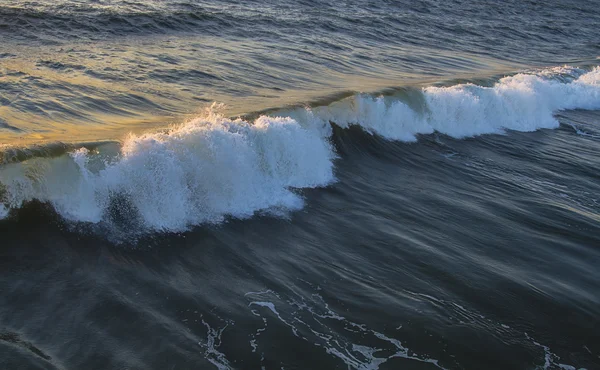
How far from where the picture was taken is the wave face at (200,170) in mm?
8648

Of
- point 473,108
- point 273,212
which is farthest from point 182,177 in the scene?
point 473,108

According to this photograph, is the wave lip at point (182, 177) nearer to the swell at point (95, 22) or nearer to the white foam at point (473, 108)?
the white foam at point (473, 108)

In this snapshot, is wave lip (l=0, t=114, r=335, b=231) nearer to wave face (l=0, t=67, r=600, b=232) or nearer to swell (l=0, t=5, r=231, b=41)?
wave face (l=0, t=67, r=600, b=232)

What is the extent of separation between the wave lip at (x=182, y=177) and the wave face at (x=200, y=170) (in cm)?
1

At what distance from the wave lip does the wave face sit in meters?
0.01

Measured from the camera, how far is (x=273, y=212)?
10.1 metres

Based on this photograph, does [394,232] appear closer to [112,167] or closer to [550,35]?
[112,167]

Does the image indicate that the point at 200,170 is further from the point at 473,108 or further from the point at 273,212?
the point at 473,108

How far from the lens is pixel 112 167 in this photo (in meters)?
9.13

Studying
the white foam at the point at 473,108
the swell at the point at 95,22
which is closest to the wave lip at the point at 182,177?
the white foam at the point at 473,108

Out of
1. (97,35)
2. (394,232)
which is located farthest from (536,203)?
(97,35)

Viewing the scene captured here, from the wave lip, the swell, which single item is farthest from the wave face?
the swell

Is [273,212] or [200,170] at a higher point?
[200,170]

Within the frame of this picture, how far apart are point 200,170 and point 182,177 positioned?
403 mm
